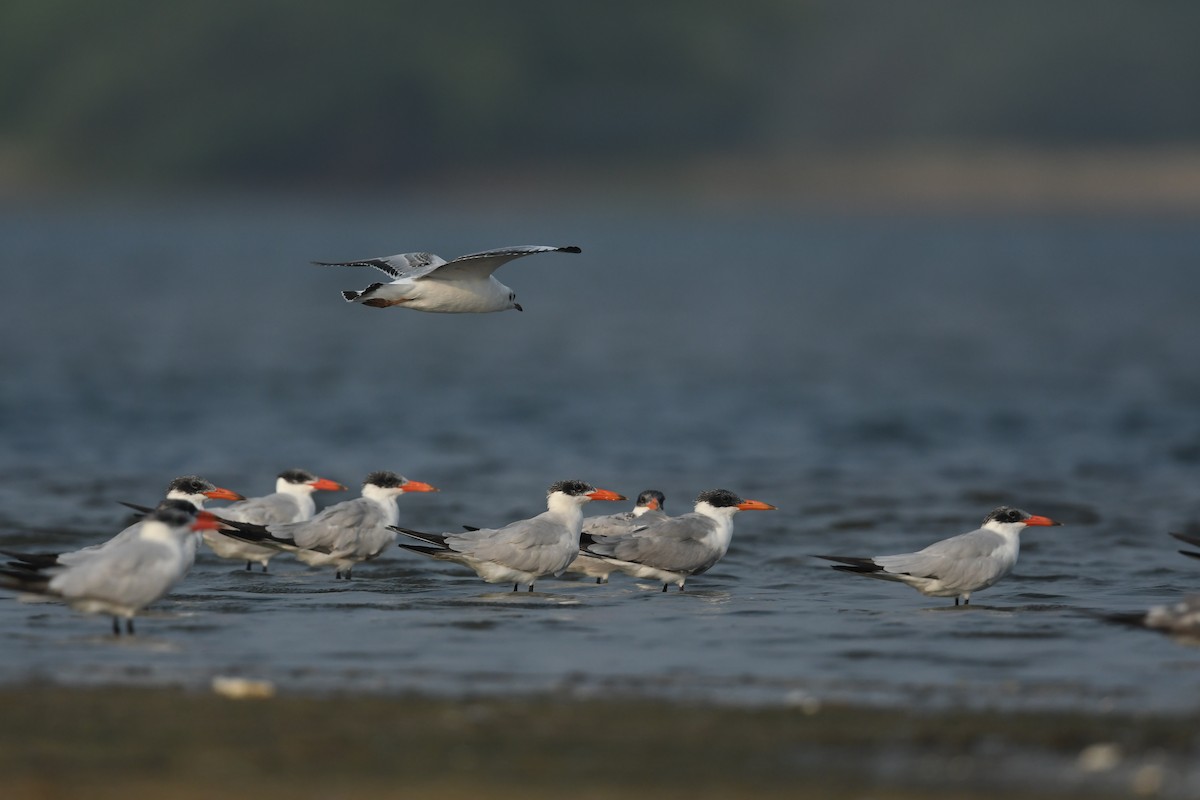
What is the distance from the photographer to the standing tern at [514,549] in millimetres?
13766

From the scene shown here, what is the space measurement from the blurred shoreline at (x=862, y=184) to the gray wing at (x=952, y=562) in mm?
115850

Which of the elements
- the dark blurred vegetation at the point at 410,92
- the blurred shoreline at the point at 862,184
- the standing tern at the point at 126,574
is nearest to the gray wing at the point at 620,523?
the standing tern at the point at 126,574

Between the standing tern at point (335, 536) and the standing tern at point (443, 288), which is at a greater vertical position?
the standing tern at point (443, 288)

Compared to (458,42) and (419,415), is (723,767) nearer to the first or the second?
(419,415)

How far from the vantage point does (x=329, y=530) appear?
14.4 m

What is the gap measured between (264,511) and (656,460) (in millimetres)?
8018

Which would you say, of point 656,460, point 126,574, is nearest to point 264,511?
point 126,574

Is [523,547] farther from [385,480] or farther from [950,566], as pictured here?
[950,566]

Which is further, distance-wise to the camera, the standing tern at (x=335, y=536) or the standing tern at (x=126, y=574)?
the standing tern at (x=335, y=536)

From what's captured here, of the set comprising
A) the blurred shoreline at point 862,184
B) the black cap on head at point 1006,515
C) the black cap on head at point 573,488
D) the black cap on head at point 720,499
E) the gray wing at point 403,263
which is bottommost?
the black cap on head at point 1006,515

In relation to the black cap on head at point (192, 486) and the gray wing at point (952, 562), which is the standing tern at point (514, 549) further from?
the gray wing at point (952, 562)

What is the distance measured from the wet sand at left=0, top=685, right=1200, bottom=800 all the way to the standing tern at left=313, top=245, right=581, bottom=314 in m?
4.28

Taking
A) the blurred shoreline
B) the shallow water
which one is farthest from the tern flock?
the blurred shoreline

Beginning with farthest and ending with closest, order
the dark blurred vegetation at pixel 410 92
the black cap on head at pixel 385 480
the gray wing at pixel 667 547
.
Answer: the dark blurred vegetation at pixel 410 92 → the black cap on head at pixel 385 480 → the gray wing at pixel 667 547
